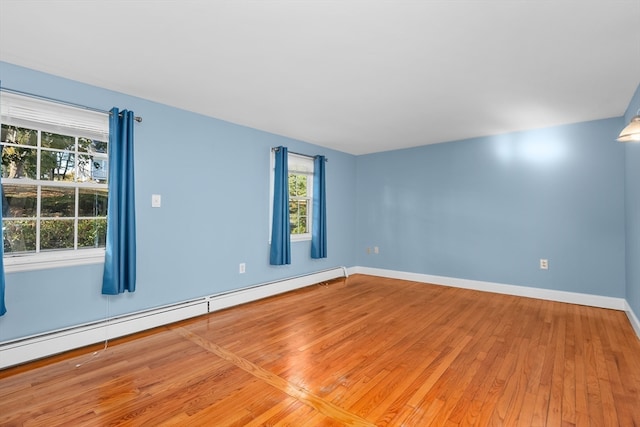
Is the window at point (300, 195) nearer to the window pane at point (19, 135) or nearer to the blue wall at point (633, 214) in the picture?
the window pane at point (19, 135)

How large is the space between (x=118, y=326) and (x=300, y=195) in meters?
3.11

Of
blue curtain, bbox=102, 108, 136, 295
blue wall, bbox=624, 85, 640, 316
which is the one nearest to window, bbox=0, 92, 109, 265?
blue curtain, bbox=102, 108, 136, 295

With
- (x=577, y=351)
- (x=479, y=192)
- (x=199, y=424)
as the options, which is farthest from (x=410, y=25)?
(x=479, y=192)

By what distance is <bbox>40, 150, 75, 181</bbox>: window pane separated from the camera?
2623 mm

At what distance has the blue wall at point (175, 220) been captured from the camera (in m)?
2.54

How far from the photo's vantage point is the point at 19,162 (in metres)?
2.51

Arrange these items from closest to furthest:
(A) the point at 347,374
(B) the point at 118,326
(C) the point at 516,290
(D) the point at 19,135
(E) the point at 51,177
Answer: (A) the point at 347,374, (D) the point at 19,135, (E) the point at 51,177, (B) the point at 118,326, (C) the point at 516,290

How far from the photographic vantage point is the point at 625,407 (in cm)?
187

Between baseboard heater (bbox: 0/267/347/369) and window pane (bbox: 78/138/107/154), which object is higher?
window pane (bbox: 78/138/107/154)

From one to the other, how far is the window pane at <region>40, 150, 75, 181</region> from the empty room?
14 mm

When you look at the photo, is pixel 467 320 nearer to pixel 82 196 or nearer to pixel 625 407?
pixel 625 407

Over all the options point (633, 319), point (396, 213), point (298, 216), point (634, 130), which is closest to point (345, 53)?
point (634, 130)

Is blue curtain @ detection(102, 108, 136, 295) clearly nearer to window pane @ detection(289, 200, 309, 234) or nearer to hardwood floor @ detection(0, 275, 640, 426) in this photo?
hardwood floor @ detection(0, 275, 640, 426)

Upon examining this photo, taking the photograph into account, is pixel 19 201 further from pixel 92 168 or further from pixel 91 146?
pixel 91 146
